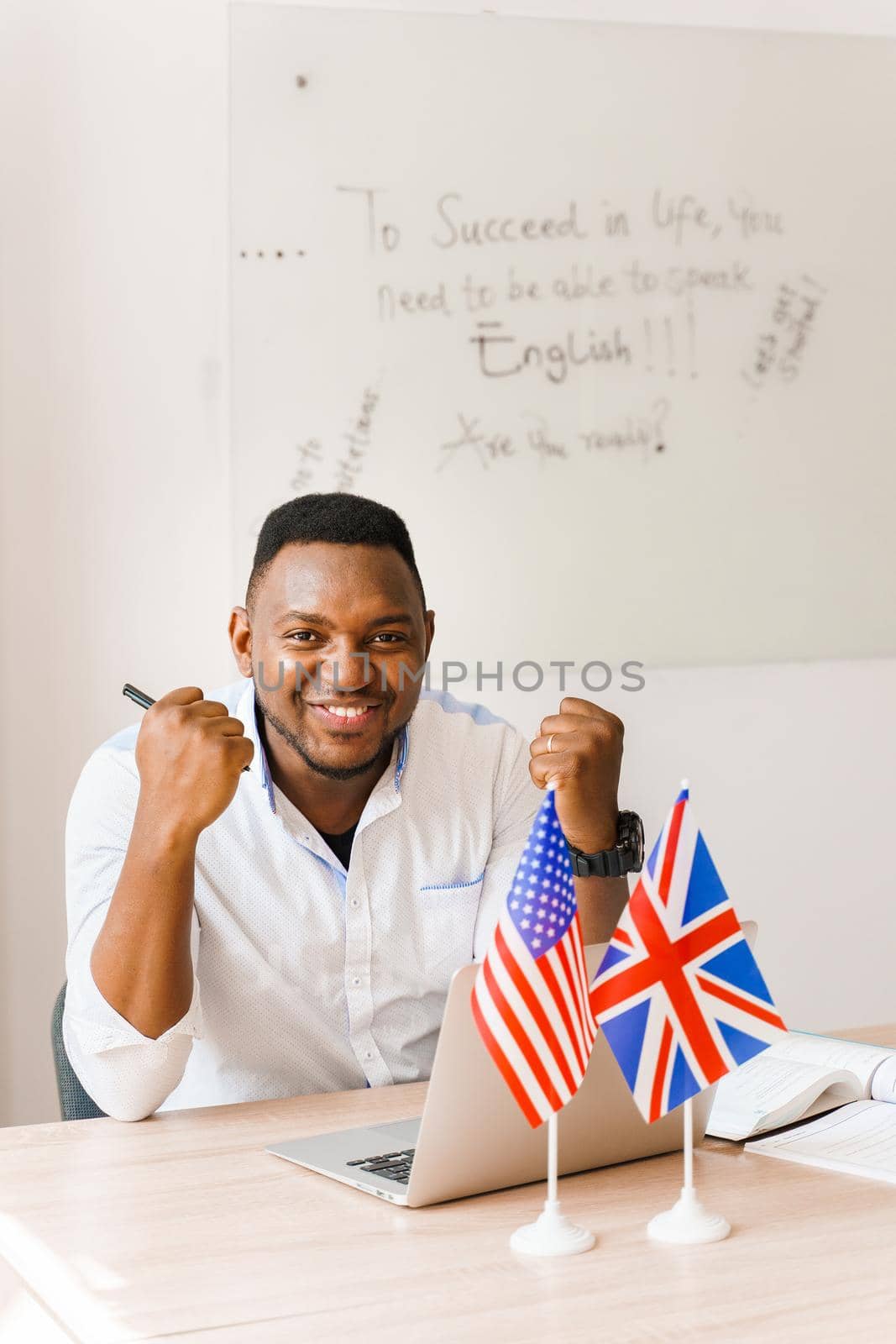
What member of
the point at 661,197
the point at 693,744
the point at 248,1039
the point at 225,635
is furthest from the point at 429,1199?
the point at 661,197

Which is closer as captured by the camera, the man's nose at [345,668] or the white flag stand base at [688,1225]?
the white flag stand base at [688,1225]

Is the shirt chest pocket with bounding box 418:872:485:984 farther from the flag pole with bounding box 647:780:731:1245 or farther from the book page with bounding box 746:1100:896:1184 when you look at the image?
the flag pole with bounding box 647:780:731:1245

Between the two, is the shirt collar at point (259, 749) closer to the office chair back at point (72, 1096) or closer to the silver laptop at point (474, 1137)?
the office chair back at point (72, 1096)

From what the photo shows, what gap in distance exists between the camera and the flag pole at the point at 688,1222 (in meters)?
1.14

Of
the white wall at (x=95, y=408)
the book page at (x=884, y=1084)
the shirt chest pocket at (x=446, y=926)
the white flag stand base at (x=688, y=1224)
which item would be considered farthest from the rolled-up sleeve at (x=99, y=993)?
the white wall at (x=95, y=408)

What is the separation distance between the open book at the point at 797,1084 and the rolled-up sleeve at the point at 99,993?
53 centimetres

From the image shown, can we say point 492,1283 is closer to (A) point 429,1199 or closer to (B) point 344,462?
(A) point 429,1199

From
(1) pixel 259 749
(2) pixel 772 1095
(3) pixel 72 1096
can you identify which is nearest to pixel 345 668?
(1) pixel 259 749

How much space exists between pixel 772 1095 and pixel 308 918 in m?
0.56

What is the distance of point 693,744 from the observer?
2.98m

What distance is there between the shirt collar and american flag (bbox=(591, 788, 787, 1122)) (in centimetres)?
66

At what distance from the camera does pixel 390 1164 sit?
131 centimetres

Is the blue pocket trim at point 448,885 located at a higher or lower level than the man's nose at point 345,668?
lower

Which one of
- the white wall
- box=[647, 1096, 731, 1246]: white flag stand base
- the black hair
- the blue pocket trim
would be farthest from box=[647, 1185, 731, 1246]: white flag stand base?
the white wall
